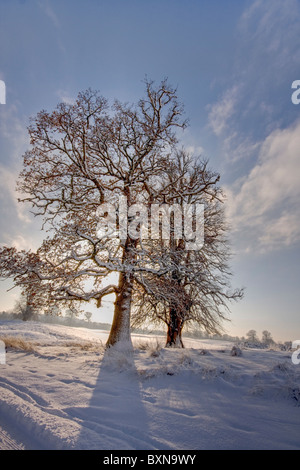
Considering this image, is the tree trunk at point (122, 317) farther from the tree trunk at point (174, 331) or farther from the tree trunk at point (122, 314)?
the tree trunk at point (174, 331)

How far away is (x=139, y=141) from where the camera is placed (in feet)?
30.1

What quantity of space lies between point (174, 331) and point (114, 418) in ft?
28.7

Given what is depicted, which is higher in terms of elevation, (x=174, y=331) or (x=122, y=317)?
(x=122, y=317)

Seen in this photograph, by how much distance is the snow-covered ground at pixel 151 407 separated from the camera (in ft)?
7.16

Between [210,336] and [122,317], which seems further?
[210,336]

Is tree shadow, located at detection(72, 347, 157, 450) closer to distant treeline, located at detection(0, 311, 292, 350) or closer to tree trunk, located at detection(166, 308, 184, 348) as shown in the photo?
distant treeline, located at detection(0, 311, 292, 350)

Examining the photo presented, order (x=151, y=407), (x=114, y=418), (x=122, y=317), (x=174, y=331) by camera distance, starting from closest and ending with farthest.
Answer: (x=114, y=418) < (x=151, y=407) < (x=122, y=317) < (x=174, y=331)

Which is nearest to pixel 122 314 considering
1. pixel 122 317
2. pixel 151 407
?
pixel 122 317

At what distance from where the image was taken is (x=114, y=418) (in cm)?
262

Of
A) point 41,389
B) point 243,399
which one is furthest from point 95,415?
point 243,399

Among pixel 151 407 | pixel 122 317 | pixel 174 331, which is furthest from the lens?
pixel 174 331

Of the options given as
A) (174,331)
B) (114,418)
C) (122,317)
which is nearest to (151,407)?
(114,418)

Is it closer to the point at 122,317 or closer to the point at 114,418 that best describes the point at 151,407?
the point at 114,418
